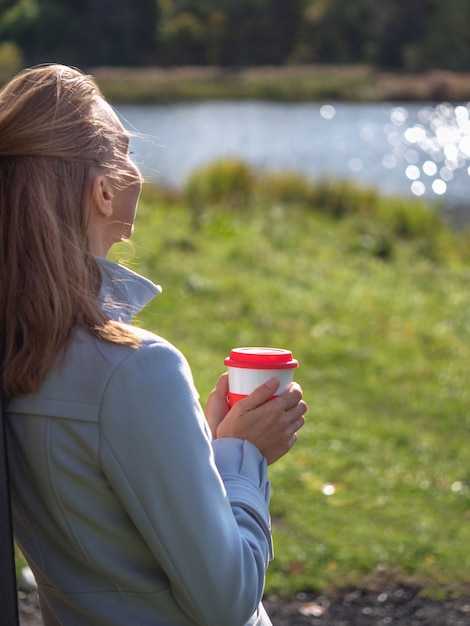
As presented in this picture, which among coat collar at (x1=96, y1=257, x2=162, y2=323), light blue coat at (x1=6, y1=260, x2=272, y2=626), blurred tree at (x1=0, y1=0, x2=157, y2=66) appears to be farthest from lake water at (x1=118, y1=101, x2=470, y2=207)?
light blue coat at (x1=6, y1=260, x2=272, y2=626)

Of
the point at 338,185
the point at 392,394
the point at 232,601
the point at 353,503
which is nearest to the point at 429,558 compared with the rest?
the point at 353,503

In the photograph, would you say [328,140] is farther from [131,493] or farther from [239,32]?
[131,493]

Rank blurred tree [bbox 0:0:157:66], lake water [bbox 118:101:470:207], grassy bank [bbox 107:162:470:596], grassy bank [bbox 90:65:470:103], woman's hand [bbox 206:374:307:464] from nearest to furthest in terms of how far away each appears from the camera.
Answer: woman's hand [bbox 206:374:307:464] < blurred tree [bbox 0:0:157:66] < grassy bank [bbox 107:162:470:596] < lake water [bbox 118:101:470:207] < grassy bank [bbox 90:65:470:103]

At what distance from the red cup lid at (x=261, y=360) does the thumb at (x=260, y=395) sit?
0.03 metres

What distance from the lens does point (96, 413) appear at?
146cm

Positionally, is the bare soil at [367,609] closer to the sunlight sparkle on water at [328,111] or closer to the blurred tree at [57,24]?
the blurred tree at [57,24]

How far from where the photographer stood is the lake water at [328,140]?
23.9m

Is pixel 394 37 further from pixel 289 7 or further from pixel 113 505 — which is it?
pixel 113 505

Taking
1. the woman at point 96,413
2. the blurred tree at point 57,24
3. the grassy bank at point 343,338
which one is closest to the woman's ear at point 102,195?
the woman at point 96,413

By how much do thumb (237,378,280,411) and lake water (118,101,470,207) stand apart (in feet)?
46.3

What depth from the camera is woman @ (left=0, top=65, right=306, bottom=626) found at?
4.77ft

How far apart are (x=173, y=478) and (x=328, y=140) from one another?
3357cm

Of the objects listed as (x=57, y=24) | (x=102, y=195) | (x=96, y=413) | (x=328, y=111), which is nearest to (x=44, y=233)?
(x=102, y=195)

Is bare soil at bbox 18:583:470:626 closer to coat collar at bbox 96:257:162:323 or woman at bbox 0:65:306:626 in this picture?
woman at bbox 0:65:306:626
